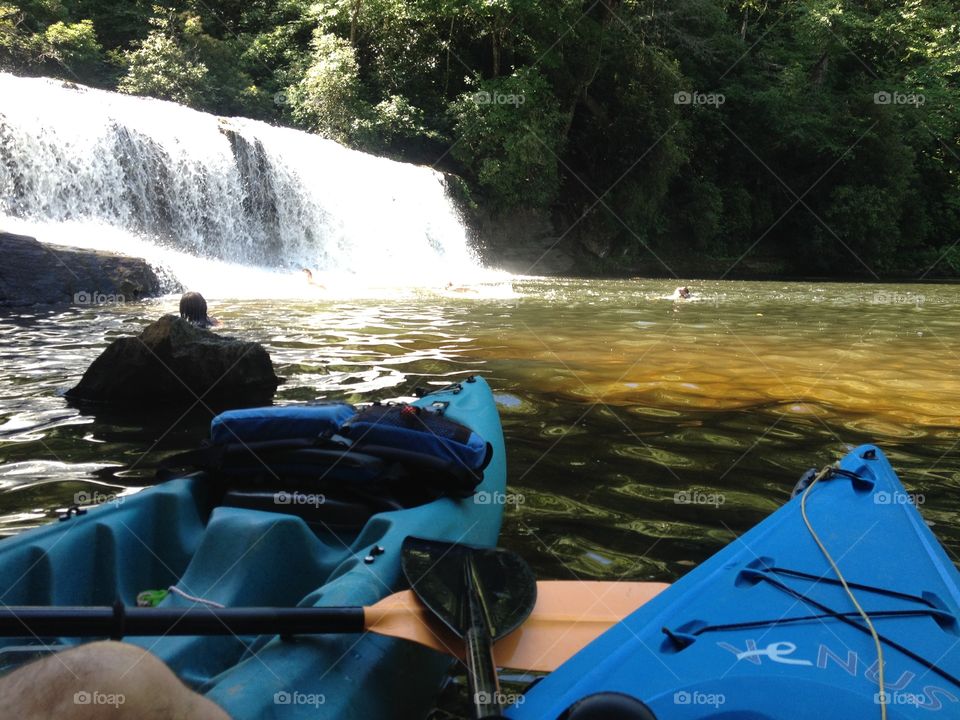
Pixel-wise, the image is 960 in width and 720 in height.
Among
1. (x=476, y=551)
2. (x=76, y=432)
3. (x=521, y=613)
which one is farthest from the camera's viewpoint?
(x=76, y=432)

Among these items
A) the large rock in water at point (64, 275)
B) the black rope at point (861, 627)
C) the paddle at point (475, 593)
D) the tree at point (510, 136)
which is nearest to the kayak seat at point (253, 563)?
the paddle at point (475, 593)

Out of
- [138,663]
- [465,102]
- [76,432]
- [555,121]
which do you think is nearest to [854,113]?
[555,121]

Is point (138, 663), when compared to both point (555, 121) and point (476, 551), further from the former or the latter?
point (555, 121)

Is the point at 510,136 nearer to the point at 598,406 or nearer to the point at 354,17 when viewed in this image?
the point at 354,17

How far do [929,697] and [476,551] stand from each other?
1.10 metres

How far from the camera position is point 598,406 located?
4.76 metres

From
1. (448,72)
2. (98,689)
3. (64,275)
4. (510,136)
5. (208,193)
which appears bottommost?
(98,689)

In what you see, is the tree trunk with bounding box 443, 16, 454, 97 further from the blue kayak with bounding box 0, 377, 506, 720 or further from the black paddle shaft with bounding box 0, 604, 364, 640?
the black paddle shaft with bounding box 0, 604, 364, 640

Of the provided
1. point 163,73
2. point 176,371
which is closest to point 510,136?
point 163,73

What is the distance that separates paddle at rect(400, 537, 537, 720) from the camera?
1.65 meters

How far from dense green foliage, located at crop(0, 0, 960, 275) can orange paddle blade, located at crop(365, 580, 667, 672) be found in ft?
54.8

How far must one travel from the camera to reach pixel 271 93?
2111 centimetres

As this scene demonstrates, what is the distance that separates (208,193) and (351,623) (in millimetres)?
14067

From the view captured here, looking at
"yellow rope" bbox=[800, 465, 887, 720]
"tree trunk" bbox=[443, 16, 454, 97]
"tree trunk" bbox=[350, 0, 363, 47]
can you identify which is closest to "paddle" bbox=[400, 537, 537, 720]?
"yellow rope" bbox=[800, 465, 887, 720]
